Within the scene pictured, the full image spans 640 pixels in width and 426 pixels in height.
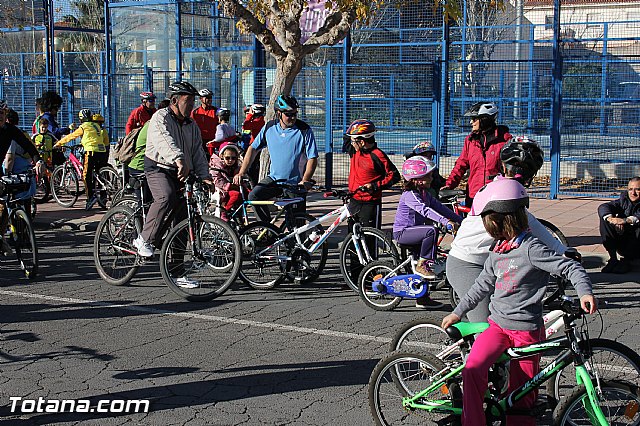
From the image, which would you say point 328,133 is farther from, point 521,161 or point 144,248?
point 521,161

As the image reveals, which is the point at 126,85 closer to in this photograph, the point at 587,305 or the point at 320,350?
the point at 320,350

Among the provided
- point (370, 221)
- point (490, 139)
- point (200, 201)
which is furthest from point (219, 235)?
point (490, 139)

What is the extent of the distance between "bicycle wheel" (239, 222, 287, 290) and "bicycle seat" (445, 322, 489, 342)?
458cm

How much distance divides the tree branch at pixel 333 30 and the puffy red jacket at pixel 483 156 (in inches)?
219

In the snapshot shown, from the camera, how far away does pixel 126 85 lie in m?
21.1

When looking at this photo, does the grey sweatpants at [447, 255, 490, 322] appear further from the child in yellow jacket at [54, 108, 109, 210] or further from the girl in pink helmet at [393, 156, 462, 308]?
the child in yellow jacket at [54, 108, 109, 210]

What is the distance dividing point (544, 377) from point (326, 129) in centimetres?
1338

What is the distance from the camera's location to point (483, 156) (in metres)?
9.31

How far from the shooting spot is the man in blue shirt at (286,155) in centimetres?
968

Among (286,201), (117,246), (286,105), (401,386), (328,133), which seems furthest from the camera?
(328,133)

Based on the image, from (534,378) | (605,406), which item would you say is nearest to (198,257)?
(534,378)

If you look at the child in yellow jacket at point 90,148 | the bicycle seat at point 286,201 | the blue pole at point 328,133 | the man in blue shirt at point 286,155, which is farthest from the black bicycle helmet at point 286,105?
the blue pole at point 328,133

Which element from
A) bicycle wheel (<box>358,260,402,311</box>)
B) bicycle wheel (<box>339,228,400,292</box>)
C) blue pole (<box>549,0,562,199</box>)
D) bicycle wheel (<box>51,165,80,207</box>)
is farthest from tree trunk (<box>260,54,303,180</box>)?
bicycle wheel (<box>358,260,402,311</box>)

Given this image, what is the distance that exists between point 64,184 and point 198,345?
10.1 meters
